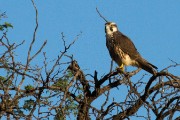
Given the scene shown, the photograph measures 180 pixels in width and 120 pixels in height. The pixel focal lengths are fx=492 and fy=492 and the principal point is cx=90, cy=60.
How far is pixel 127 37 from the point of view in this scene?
336 inches

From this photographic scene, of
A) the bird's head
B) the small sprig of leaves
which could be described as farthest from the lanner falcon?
the small sprig of leaves

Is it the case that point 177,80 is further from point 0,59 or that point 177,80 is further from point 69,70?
point 0,59

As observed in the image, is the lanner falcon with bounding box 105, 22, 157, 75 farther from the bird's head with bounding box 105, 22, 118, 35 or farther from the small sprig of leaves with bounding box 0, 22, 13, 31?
the small sprig of leaves with bounding box 0, 22, 13, 31

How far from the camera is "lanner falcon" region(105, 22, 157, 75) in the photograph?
7.89 m

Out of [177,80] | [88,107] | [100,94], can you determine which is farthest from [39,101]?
[177,80]

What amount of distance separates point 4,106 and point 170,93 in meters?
1.71

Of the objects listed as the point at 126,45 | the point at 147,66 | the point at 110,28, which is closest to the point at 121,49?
the point at 126,45

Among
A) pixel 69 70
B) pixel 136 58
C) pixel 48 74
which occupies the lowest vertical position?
pixel 48 74

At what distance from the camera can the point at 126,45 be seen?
823 centimetres

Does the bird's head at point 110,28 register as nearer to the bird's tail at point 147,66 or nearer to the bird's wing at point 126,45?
the bird's wing at point 126,45

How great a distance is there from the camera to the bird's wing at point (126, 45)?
26.6ft

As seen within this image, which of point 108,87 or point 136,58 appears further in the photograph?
point 136,58

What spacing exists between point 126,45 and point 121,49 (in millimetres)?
170

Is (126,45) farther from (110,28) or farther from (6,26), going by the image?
(6,26)
